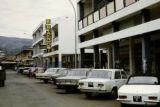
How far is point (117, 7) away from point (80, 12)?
1237 centimetres

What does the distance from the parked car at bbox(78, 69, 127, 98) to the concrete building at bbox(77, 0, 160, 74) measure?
171 inches

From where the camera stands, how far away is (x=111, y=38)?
1169 inches

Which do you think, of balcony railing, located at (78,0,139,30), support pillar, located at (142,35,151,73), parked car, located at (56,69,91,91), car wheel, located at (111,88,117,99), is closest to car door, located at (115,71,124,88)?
car wheel, located at (111,88,117,99)

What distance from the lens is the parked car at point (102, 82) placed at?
1827cm

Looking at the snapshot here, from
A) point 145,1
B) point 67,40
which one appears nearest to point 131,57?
point 145,1

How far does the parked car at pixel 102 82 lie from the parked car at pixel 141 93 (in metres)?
3.17

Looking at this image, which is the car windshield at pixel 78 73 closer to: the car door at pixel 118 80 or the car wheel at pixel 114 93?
the car door at pixel 118 80

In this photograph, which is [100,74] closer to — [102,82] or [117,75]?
[117,75]

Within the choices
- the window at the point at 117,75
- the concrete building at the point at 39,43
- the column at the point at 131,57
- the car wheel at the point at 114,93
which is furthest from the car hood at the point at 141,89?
the concrete building at the point at 39,43

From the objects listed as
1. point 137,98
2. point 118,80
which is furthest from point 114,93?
point 137,98

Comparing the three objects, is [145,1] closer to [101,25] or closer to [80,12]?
[101,25]

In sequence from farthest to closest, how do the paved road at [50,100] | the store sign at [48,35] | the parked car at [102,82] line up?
the store sign at [48,35]
the parked car at [102,82]
the paved road at [50,100]

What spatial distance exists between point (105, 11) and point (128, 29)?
18.1 ft

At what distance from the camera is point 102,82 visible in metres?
18.2
